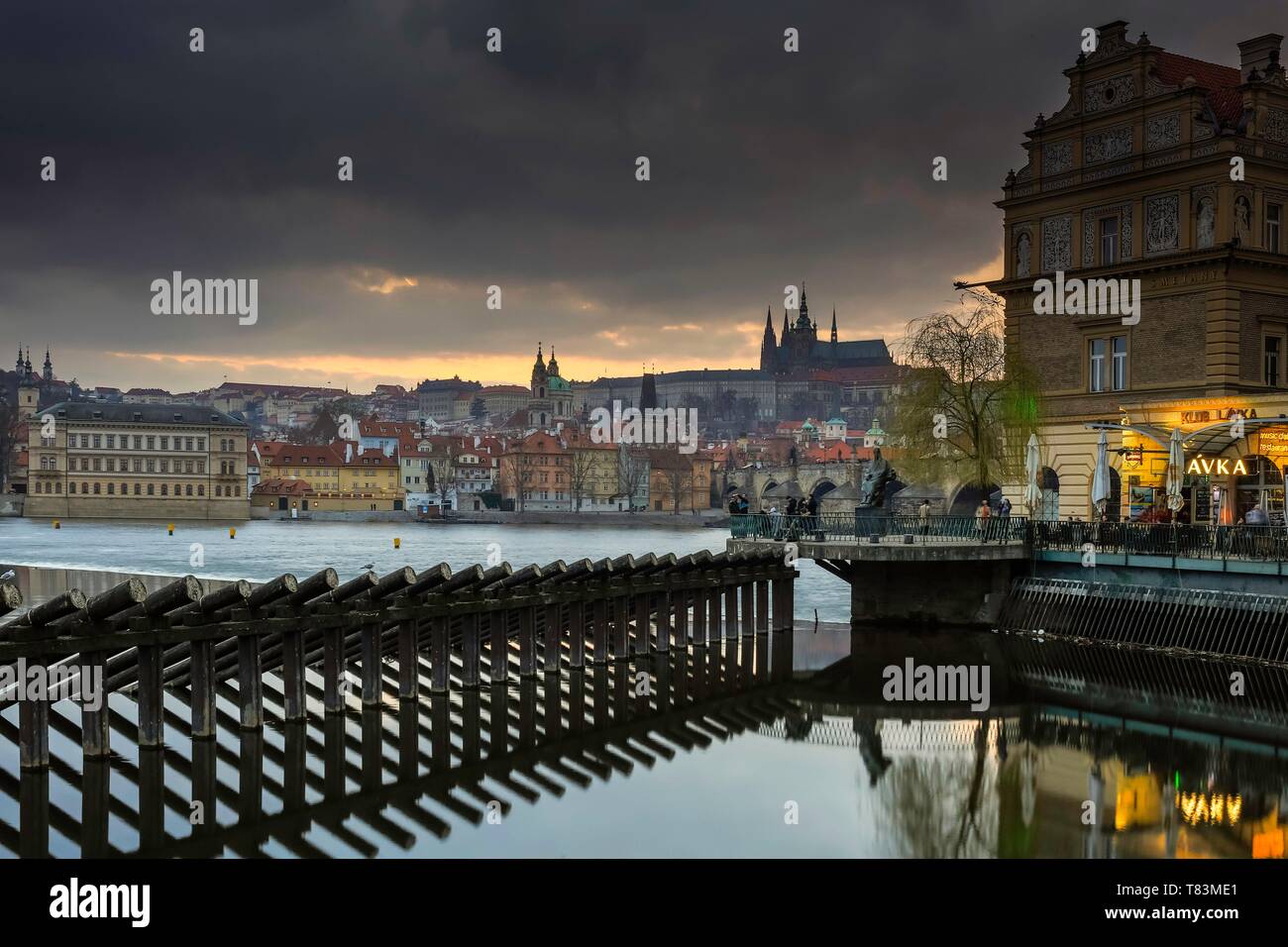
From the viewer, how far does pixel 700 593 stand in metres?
30.8

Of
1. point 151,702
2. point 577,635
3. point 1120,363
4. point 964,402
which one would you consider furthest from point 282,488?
point 151,702

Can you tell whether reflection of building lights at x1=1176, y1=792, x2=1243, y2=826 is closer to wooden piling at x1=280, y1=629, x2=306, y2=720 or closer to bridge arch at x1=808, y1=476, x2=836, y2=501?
wooden piling at x1=280, y1=629, x2=306, y2=720

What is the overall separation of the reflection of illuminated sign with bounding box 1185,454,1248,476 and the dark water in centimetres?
914

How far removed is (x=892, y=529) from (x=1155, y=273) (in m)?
10.4

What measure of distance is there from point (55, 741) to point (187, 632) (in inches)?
102

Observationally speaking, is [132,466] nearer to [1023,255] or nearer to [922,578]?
[1023,255]

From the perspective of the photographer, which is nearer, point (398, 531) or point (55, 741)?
point (55, 741)

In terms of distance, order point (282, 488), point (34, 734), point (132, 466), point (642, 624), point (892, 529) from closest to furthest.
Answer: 1. point (34, 734)
2. point (642, 624)
3. point (892, 529)
4. point (132, 466)
5. point (282, 488)

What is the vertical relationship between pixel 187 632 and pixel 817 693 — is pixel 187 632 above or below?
above

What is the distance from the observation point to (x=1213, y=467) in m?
33.7
